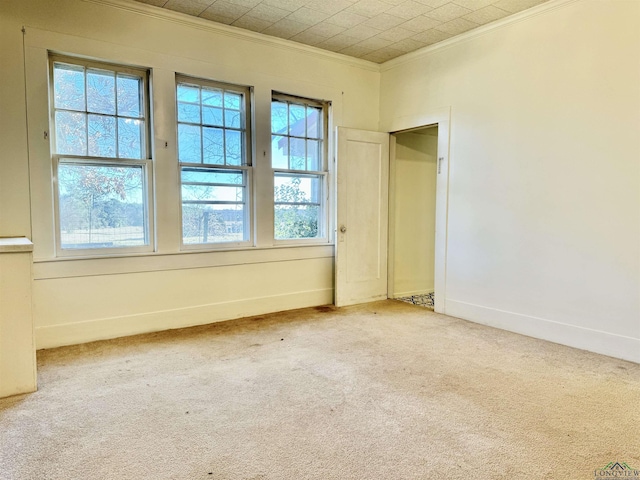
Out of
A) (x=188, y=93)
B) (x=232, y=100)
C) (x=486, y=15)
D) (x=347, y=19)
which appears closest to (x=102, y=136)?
(x=188, y=93)

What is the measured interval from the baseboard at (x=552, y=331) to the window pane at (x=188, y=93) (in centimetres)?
333

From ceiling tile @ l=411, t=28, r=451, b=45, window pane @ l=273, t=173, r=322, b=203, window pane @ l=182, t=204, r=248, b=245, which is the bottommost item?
window pane @ l=182, t=204, r=248, b=245

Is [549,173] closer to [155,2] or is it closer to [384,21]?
[384,21]

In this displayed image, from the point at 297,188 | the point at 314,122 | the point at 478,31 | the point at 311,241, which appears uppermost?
the point at 478,31

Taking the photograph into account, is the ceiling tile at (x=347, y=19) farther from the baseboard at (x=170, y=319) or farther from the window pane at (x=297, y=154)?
the baseboard at (x=170, y=319)

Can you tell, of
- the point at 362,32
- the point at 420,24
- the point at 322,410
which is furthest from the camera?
the point at 362,32

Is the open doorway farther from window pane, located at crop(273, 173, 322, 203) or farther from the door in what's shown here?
window pane, located at crop(273, 173, 322, 203)

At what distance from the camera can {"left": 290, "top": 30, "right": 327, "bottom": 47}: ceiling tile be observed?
4188 mm

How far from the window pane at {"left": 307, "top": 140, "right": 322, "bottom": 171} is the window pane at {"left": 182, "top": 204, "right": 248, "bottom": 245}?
1.01m

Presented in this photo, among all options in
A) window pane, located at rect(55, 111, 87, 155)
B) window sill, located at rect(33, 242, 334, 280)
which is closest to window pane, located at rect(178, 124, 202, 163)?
window pane, located at rect(55, 111, 87, 155)

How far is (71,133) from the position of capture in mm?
3402

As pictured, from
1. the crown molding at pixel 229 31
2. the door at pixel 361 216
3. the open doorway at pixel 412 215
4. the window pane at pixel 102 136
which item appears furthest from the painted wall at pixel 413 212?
the window pane at pixel 102 136

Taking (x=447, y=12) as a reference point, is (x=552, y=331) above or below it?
below

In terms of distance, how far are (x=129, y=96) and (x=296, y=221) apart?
2.07 m
